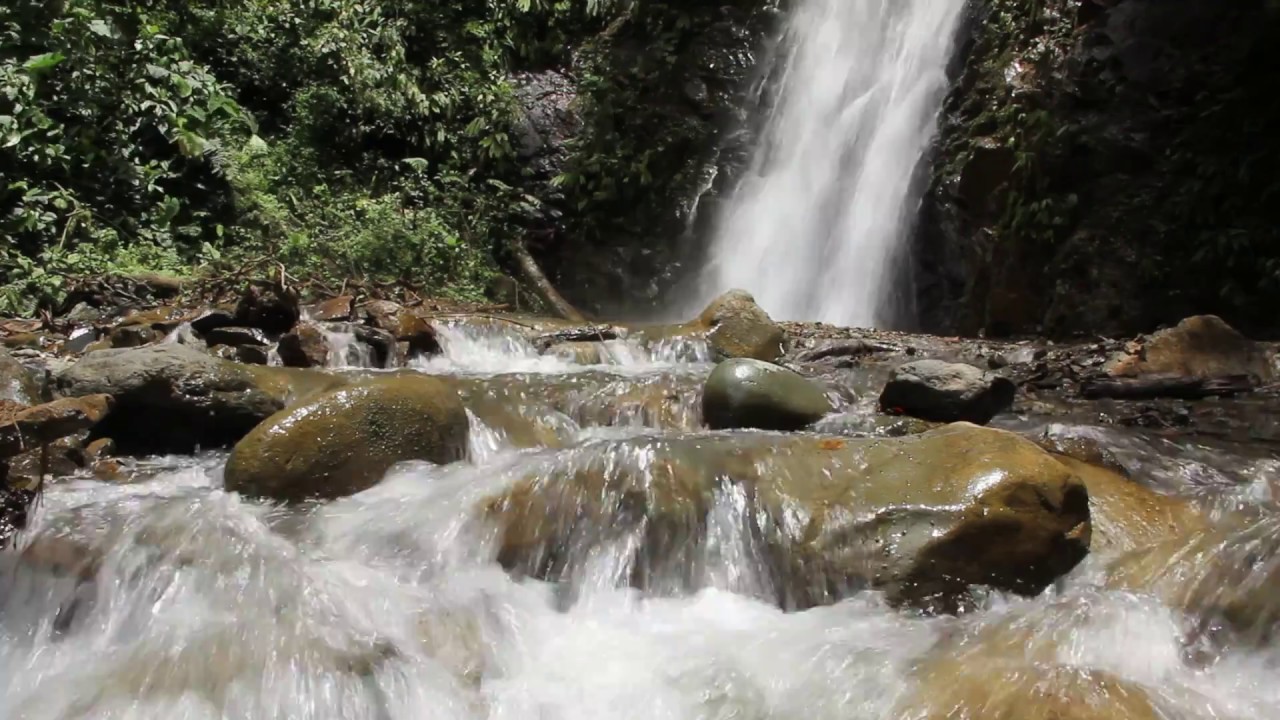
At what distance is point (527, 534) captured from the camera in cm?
396

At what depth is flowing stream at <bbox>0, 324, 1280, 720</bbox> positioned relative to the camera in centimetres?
285

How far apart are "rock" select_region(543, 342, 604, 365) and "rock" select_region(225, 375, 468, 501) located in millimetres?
2809

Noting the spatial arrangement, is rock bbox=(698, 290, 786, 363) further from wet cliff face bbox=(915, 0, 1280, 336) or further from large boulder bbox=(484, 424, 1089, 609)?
large boulder bbox=(484, 424, 1089, 609)

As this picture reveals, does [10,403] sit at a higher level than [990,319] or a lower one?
lower

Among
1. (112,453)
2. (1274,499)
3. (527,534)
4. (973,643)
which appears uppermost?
(1274,499)

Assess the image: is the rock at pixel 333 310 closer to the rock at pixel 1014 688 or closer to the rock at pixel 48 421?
the rock at pixel 48 421

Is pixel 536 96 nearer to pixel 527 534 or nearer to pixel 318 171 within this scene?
pixel 318 171

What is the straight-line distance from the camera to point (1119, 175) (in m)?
8.98

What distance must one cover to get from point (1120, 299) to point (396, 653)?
26.6ft

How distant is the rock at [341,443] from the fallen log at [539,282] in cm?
Answer: 682

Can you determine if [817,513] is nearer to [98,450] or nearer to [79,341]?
[98,450]

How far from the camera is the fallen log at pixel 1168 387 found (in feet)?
20.4

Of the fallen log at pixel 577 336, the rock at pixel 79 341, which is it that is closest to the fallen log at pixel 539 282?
the fallen log at pixel 577 336

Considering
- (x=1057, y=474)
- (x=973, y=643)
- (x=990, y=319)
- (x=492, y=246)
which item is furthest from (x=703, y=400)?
(x=492, y=246)
